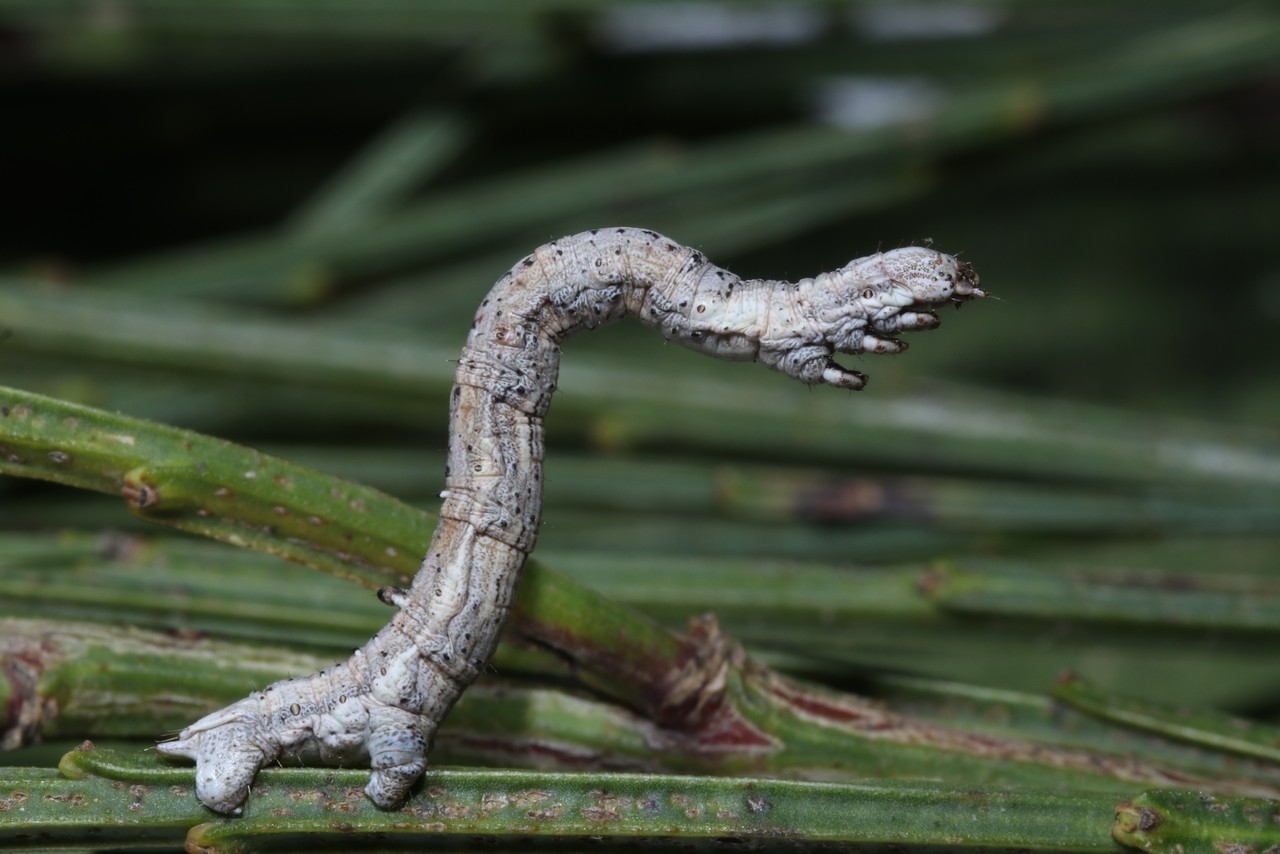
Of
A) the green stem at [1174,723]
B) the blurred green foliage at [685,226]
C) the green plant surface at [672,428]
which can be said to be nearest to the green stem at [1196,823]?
the green plant surface at [672,428]

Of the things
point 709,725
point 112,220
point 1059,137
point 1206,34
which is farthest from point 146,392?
point 1206,34

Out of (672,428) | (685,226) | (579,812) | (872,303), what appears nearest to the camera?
(579,812)

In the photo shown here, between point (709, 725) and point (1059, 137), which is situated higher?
point (1059, 137)

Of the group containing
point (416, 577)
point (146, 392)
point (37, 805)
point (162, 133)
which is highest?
point (162, 133)

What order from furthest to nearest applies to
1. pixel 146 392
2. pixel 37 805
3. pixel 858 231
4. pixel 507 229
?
pixel 858 231 → pixel 507 229 → pixel 146 392 → pixel 37 805

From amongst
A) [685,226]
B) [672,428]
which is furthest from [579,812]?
[685,226]

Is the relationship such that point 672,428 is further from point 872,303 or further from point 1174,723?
point 1174,723

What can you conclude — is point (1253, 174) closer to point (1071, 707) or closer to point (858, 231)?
point (858, 231)

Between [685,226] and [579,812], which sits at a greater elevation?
[685,226]

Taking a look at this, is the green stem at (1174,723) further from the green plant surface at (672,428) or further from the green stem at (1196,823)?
the green stem at (1196,823)
